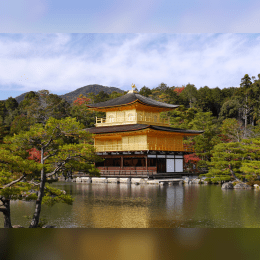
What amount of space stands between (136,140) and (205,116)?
5697 mm

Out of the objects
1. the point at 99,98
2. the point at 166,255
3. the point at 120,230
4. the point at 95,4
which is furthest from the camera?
the point at 99,98

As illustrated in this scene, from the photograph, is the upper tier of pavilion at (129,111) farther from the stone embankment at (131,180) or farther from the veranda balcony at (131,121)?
the stone embankment at (131,180)

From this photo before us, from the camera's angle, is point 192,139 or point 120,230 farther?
point 192,139

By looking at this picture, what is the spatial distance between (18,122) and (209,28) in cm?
470

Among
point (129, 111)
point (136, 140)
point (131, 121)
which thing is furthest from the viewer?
point (129, 111)

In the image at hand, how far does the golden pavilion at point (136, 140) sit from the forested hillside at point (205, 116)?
1.35 metres

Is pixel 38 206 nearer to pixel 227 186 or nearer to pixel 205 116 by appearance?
pixel 227 186

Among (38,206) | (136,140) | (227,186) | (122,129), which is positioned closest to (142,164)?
(136,140)

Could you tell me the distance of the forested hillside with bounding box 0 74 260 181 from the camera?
24.1 feet

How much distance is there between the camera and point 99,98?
2098cm

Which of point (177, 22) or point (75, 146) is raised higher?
point (177, 22)

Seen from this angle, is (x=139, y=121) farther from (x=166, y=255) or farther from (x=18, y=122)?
(x=166, y=255)

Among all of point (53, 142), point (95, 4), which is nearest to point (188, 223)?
point (53, 142)

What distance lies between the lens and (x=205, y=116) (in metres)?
21.1
